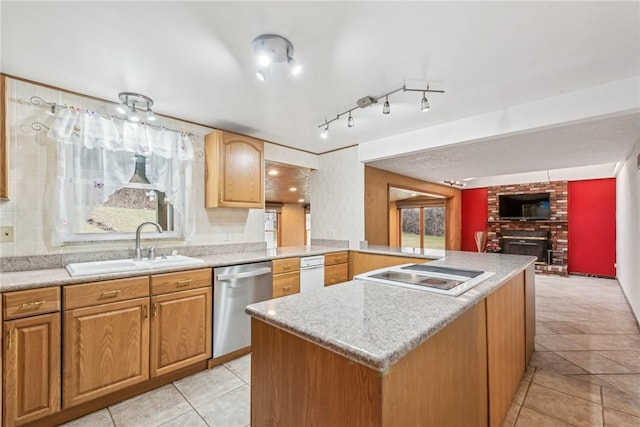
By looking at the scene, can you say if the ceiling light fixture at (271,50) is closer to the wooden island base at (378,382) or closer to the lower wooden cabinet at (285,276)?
the wooden island base at (378,382)

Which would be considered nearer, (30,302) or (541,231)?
(30,302)

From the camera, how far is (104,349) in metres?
1.91

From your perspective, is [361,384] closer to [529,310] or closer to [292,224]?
[529,310]

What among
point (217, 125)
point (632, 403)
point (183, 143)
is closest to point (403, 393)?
point (632, 403)

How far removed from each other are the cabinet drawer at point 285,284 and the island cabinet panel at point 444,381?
1933 mm

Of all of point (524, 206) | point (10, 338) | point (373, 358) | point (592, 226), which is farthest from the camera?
point (524, 206)

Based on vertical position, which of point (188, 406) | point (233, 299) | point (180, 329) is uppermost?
point (233, 299)

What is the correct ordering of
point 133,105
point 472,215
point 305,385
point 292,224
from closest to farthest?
1. point 305,385
2. point 133,105
3. point 472,215
4. point 292,224

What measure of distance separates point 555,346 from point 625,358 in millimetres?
493

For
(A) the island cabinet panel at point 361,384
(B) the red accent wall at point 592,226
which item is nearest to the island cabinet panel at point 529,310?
(A) the island cabinet panel at point 361,384

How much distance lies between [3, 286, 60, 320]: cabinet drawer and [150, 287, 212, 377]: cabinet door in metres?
0.55

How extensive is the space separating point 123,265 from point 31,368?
0.82 metres

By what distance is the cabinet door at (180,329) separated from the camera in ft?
7.02

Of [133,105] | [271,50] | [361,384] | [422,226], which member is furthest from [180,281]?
[422,226]
